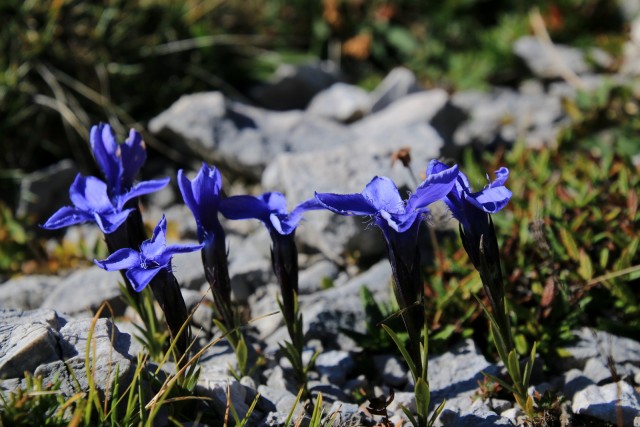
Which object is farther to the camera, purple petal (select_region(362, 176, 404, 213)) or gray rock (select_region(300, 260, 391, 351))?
gray rock (select_region(300, 260, 391, 351))

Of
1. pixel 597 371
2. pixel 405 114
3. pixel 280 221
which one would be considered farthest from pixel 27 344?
pixel 405 114

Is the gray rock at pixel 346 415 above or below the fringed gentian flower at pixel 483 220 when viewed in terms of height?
below

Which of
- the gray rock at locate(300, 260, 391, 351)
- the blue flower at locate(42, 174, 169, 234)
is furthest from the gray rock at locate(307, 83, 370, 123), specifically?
the blue flower at locate(42, 174, 169, 234)

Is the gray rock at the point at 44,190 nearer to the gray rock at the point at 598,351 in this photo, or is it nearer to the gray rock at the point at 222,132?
the gray rock at the point at 222,132

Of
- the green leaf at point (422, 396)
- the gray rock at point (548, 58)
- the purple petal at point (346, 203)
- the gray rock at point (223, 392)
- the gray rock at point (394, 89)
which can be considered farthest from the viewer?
the gray rock at point (548, 58)

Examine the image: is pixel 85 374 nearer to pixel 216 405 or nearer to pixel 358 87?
pixel 216 405

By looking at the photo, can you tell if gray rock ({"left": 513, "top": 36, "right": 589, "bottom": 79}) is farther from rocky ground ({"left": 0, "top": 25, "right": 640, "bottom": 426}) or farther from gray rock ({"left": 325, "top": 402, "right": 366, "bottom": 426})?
gray rock ({"left": 325, "top": 402, "right": 366, "bottom": 426})

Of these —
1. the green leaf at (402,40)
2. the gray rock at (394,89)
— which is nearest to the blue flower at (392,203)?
the gray rock at (394,89)
